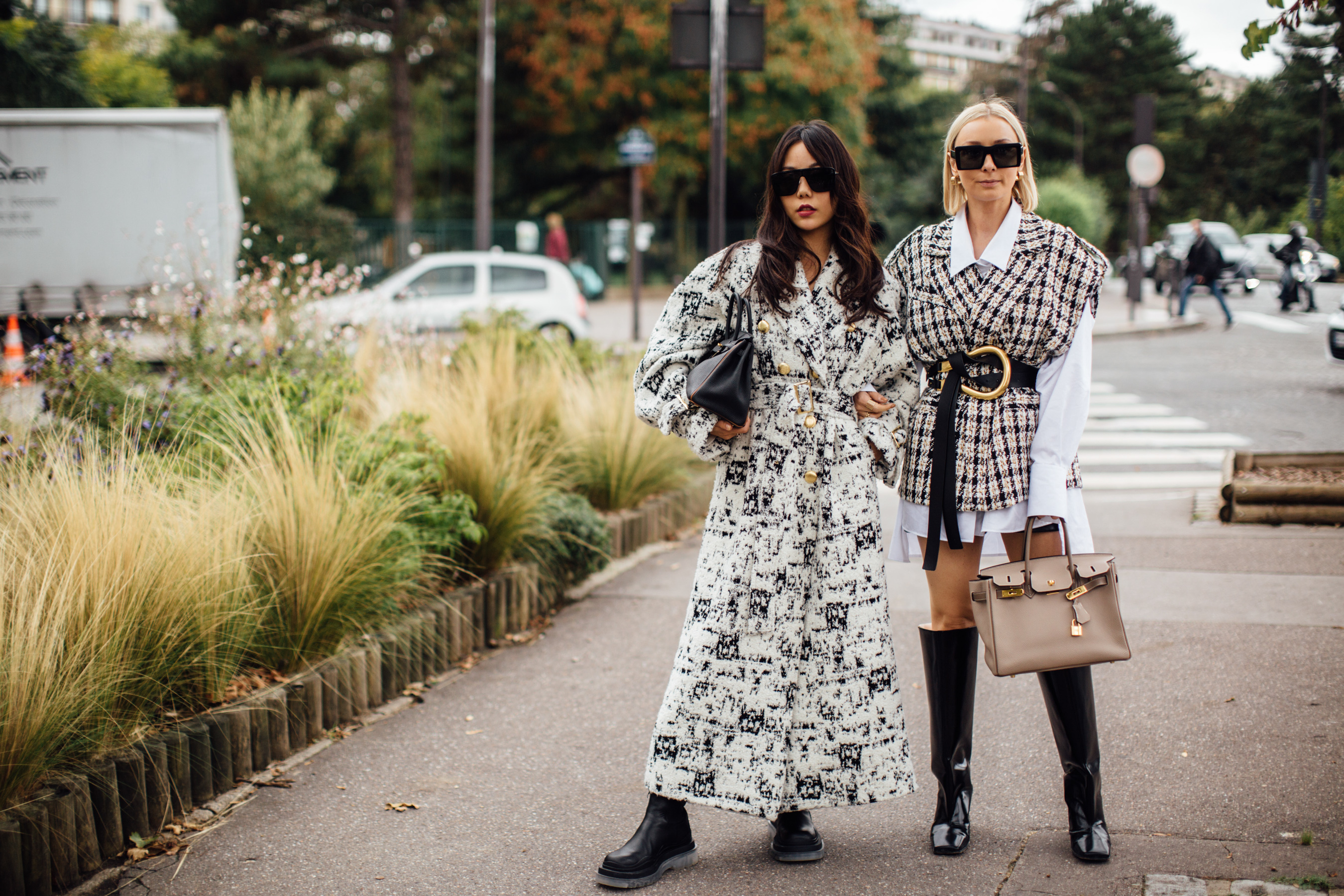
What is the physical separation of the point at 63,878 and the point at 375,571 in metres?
1.64

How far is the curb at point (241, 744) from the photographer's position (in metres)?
A: 2.95

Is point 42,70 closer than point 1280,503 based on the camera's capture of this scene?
No

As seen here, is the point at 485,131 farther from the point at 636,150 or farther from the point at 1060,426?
the point at 1060,426

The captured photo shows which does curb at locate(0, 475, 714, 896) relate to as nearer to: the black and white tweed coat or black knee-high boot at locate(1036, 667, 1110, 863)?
the black and white tweed coat

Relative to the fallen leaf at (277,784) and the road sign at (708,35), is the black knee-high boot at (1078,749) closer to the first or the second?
the fallen leaf at (277,784)

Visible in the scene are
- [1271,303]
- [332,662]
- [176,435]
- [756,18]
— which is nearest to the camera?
[332,662]

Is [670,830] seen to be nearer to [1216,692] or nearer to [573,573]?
[1216,692]

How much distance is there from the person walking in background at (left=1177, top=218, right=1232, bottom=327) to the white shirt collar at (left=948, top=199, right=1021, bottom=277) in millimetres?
20671

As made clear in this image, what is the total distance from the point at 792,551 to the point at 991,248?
93 centimetres

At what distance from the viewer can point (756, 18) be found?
31.4 ft

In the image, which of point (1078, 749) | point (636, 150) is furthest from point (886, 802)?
point (636, 150)

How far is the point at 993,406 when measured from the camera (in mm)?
3082

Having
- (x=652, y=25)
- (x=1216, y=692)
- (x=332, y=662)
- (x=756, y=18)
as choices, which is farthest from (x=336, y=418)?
(x=652, y=25)

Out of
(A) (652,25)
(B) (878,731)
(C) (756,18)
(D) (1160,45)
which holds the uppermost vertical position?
(D) (1160,45)
